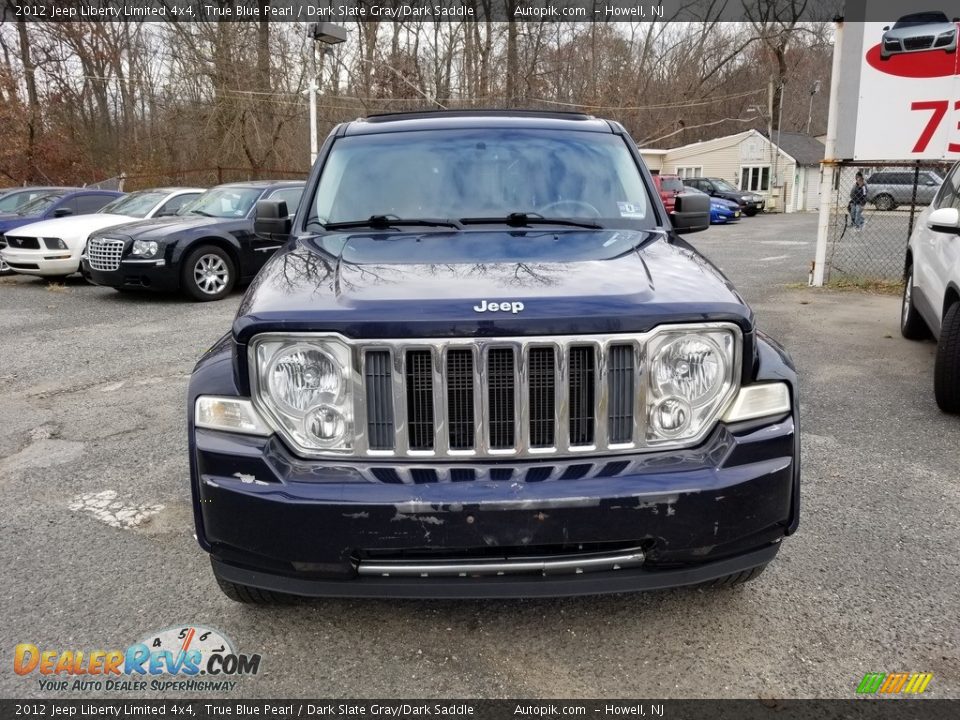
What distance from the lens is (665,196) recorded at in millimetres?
22984

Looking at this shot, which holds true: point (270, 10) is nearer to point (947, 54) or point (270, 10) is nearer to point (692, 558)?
point (947, 54)

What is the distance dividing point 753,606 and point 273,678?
5.76 feet

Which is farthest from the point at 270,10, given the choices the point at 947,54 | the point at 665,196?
the point at 947,54

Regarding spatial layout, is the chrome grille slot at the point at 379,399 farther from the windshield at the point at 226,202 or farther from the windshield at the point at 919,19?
the windshield at the point at 919,19

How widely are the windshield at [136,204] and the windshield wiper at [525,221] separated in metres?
9.96

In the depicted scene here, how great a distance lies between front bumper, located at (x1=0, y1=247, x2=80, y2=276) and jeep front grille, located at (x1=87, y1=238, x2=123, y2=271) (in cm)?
168

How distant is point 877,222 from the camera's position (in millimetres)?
22750

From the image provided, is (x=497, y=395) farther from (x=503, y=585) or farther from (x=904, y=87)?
(x=904, y=87)

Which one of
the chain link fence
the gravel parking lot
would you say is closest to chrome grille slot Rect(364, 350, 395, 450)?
the gravel parking lot

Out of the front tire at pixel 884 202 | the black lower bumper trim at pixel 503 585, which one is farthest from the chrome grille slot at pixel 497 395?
the front tire at pixel 884 202

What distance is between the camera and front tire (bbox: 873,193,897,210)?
2638cm

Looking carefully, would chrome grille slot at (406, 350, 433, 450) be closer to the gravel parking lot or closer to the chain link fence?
the gravel parking lot

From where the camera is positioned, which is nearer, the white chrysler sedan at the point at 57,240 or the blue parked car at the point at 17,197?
the white chrysler sedan at the point at 57,240

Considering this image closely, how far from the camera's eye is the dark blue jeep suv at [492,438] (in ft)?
7.32
